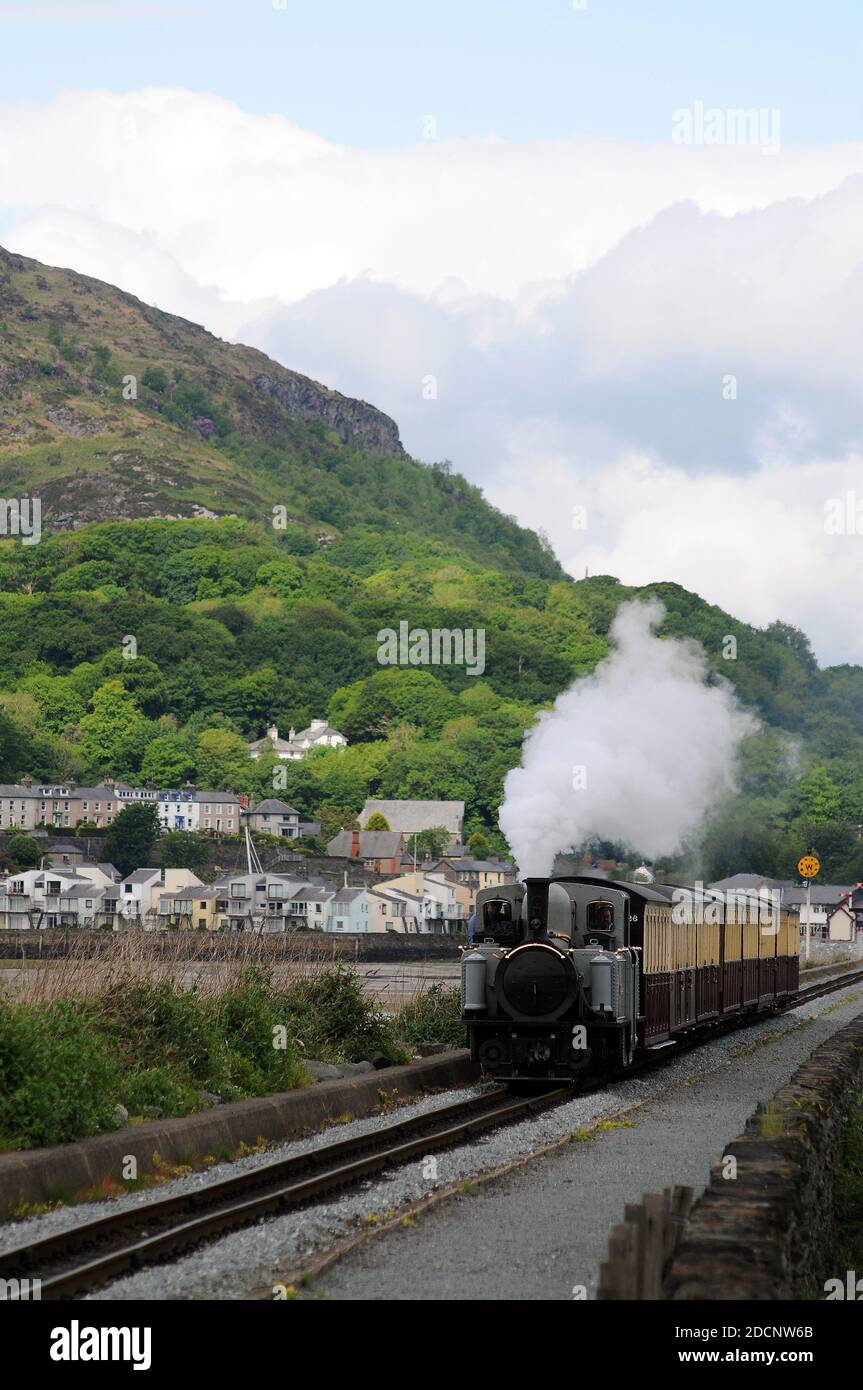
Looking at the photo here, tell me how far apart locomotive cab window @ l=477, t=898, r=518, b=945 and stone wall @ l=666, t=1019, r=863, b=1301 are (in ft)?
21.6

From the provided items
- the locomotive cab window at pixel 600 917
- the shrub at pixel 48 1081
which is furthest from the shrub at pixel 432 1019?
the shrub at pixel 48 1081

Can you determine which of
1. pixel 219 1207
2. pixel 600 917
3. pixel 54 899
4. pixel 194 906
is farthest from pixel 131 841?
pixel 219 1207

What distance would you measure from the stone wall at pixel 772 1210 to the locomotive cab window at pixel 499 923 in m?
6.58

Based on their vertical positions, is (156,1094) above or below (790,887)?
below

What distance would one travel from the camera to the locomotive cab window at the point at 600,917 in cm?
2600

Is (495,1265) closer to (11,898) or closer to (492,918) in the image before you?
(492,918)

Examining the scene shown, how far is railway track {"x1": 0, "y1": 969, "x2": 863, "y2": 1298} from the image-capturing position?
477 inches

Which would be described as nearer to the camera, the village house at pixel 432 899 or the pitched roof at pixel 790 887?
the pitched roof at pixel 790 887

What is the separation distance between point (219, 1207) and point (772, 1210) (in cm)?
537

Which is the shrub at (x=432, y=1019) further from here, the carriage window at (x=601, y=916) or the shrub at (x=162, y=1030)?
the shrub at (x=162, y=1030)

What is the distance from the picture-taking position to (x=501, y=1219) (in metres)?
14.7

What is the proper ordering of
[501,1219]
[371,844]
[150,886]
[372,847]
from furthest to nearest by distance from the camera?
[371,844] → [372,847] → [150,886] → [501,1219]

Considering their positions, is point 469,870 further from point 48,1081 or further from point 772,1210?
point 772,1210

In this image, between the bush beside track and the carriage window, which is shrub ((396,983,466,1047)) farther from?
the carriage window
